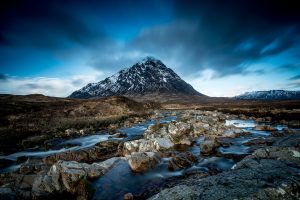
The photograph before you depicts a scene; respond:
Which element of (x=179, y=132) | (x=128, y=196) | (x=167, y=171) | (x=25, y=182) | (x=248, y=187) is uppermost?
(x=248, y=187)

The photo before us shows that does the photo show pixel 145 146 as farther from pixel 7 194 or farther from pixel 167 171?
pixel 7 194

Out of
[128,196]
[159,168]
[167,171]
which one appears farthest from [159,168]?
[128,196]

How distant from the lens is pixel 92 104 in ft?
178

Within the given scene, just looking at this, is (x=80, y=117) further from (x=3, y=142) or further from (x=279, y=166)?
(x=279, y=166)

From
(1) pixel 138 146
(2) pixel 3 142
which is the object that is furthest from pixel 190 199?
(2) pixel 3 142

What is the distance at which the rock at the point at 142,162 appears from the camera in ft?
46.0

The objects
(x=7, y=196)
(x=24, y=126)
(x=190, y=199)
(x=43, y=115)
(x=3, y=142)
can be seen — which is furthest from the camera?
(x=43, y=115)

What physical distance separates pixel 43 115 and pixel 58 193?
→ 3752cm

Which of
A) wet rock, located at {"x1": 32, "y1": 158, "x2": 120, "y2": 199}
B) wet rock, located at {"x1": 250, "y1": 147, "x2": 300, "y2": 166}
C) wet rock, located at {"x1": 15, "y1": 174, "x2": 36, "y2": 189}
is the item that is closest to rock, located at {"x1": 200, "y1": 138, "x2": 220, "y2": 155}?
wet rock, located at {"x1": 250, "y1": 147, "x2": 300, "y2": 166}

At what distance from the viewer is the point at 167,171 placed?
44.9 ft

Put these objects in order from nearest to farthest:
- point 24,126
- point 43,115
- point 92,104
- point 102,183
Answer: point 102,183 → point 24,126 → point 43,115 → point 92,104

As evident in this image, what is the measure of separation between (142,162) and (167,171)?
1921 millimetres

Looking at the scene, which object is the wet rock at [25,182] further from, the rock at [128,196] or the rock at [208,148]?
the rock at [208,148]

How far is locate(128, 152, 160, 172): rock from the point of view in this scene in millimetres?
14016
